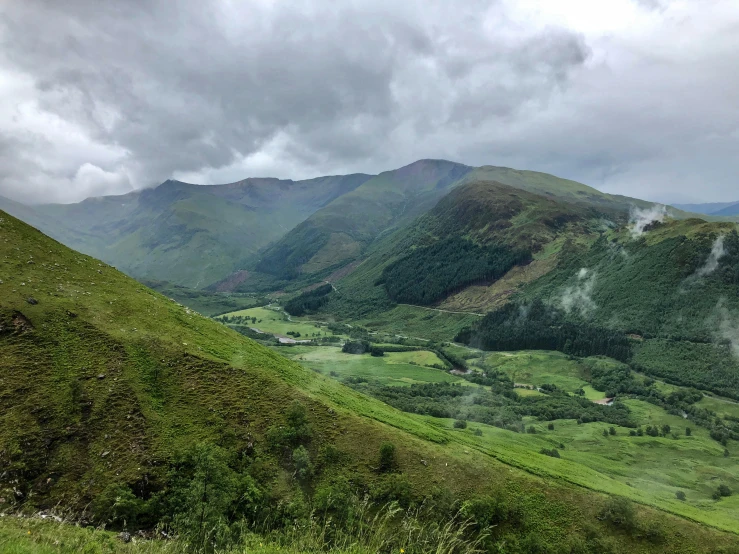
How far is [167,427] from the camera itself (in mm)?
40969

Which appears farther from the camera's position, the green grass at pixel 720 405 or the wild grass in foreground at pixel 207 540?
the green grass at pixel 720 405

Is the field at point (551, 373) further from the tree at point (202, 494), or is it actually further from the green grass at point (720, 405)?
the tree at point (202, 494)

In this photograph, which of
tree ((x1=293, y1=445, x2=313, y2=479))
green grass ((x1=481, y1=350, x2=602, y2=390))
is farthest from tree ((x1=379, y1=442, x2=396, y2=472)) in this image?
green grass ((x1=481, y1=350, x2=602, y2=390))

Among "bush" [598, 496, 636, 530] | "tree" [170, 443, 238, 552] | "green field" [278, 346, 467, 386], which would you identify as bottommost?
"green field" [278, 346, 467, 386]

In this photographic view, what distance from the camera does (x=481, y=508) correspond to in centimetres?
3941

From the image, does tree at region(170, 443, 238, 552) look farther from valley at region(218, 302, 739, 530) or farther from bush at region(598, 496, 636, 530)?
bush at region(598, 496, 636, 530)

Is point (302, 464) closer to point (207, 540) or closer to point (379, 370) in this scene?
point (207, 540)

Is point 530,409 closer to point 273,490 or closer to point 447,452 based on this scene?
point 447,452

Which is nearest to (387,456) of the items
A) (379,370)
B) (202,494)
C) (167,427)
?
(202,494)

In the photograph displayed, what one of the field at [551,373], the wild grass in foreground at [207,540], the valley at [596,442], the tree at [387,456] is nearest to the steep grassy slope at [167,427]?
the tree at [387,456]

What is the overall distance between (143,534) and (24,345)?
79.9ft

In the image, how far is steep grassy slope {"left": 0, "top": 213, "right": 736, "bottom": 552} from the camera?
36625mm

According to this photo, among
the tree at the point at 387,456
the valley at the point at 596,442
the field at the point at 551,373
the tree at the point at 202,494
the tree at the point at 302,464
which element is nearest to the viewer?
the tree at the point at 202,494

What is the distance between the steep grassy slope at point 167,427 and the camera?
120 feet
